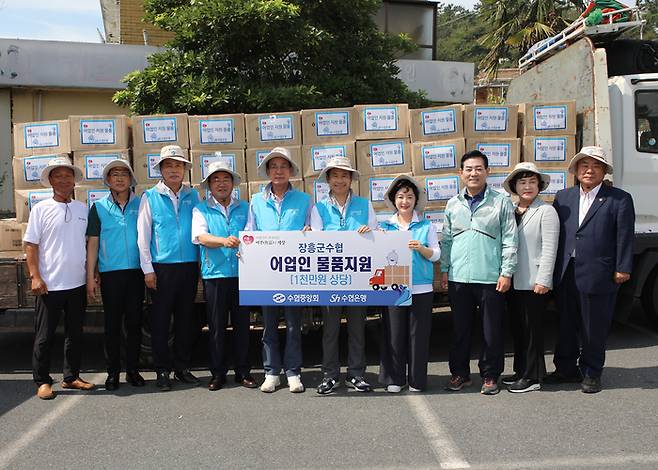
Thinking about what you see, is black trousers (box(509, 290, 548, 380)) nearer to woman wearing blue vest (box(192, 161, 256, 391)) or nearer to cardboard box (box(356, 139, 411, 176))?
cardboard box (box(356, 139, 411, 176))

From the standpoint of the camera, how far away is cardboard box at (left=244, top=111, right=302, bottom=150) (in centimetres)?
518

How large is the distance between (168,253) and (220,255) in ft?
1.32

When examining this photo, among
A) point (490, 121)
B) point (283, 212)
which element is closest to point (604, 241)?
point (490, 121)

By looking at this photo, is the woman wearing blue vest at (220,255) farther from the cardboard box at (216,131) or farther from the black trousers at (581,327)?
the black trousers at (581,327)

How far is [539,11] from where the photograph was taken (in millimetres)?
17344

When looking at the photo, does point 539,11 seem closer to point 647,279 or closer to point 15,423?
point 647,279

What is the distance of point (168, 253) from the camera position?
181 inches

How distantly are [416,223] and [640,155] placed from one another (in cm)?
263

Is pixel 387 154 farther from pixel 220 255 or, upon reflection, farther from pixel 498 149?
pixel 220 255

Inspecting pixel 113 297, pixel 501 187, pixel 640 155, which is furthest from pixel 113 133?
pixel 640 155

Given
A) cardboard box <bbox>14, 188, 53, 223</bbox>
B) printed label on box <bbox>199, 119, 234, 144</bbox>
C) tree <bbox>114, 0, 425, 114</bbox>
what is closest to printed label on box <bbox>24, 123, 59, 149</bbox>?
cardboard box <bbox>14, 188, 53, 223</bbox>

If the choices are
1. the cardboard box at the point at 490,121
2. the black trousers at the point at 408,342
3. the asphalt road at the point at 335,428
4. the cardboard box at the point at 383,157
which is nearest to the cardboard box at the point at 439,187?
the cardboard box at the point at 383,157

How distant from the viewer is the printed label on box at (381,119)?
5203 mm

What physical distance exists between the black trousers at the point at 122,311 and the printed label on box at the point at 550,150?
11.6ft
